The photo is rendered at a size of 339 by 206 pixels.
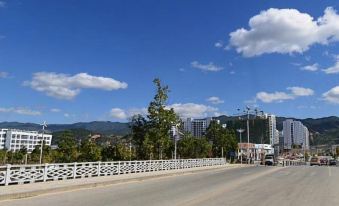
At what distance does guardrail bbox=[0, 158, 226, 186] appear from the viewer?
2038 centimetres

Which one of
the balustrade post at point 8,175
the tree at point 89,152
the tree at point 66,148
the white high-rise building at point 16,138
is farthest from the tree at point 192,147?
the white high-rise building at point 16,138

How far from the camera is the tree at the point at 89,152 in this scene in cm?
6136

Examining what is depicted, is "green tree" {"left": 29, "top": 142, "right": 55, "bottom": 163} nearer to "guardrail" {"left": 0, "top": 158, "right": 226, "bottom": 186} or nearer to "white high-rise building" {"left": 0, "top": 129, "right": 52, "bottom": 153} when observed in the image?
"guardrail" {"left": 0, "top": 158, "right": 226, "bottom": 186}

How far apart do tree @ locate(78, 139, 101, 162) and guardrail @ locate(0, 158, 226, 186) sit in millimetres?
20882

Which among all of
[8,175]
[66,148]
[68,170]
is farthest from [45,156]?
Answer: [8,175]

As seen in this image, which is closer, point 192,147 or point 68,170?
point 68,170

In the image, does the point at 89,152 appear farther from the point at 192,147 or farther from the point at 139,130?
the point at 139,130

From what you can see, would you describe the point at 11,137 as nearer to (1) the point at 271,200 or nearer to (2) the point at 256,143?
(2) the point at 256,143

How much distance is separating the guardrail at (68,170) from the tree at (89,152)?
20882 mm

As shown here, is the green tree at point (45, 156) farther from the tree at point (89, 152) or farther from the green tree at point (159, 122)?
the green tree at point (159, 122)

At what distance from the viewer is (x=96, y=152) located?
6275cm

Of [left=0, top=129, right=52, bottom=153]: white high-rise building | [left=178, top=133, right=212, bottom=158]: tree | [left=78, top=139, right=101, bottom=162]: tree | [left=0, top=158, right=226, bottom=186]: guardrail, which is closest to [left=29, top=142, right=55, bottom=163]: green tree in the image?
[left=78, top=139, right=101, bottom=162]: tree

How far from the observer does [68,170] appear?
25.5m

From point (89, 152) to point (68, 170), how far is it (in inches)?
1571
